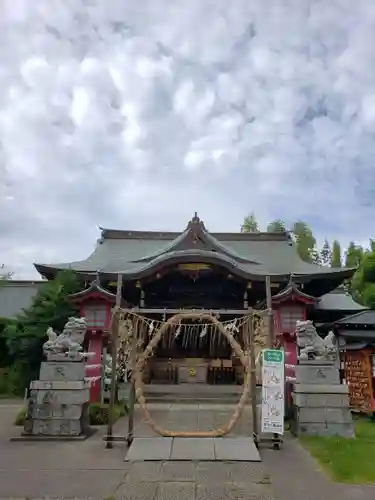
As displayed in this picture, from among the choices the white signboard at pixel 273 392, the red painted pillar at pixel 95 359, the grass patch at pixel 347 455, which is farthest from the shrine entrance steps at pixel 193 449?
the red painted pillar at pixel 95 359

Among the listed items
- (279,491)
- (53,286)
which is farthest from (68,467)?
(53,286)

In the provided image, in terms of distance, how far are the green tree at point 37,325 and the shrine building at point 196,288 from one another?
0.69 m

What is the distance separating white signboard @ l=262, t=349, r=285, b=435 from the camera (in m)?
7.79

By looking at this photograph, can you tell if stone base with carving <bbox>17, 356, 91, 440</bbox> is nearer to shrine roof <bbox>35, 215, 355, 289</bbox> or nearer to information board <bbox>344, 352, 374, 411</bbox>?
shrine roof <bbox>35, 215, 355, 289</bbox>

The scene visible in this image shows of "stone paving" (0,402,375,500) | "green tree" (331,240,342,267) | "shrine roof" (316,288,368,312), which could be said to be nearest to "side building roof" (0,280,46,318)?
"shrine roof" (316,288,368,312)

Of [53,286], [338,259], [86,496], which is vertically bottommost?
[86,496]

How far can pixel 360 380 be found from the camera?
11875 mm

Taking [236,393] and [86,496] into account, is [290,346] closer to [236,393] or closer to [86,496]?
[236,393]

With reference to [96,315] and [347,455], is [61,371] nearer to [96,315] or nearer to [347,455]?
[96,315]

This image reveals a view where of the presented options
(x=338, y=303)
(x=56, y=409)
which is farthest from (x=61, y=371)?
(x=338, y=303)

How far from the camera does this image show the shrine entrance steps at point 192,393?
14133 millimetres

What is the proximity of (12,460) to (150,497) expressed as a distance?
304 centimetres

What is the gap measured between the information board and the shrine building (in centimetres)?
237

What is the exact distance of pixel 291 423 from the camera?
9344mm
